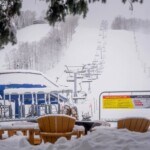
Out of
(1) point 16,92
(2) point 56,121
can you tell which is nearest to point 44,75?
(1) point 16,92

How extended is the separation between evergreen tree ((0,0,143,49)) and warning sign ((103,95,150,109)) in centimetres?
461

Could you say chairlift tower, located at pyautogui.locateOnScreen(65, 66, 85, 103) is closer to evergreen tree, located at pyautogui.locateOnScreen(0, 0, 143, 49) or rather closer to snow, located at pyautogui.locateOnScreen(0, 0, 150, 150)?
snow, located at pyautogui.locateOnScreen(0, 0, 150, 150)

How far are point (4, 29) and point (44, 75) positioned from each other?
11.0 metres

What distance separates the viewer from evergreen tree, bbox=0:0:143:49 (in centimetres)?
352

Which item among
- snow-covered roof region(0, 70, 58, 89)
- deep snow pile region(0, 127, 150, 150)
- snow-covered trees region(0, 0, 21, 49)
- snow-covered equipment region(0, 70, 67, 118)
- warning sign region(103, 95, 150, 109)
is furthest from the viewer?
snow-covered roof region(0, 70, 58, 89)

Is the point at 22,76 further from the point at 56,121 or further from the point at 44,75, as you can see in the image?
the point at 56,121

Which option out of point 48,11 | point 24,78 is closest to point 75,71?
point 24,78

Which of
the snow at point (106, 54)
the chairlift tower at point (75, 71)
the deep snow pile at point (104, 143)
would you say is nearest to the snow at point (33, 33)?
the snow at point (106, 54)

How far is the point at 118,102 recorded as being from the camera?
26.3 ft

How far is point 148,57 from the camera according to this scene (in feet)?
48.3

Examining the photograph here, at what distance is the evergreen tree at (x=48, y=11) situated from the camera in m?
3.52

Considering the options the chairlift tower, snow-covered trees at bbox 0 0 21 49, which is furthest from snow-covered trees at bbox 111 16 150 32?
snow-covered trees at bbox 0 0 21 49

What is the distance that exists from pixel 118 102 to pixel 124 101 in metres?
0.16

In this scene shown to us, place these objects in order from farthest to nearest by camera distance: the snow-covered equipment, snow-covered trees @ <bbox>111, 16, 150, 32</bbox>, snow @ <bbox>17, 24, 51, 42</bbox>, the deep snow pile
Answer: snow @ <bbox>17, 24, 51, 42</bbox> < snow-covered trees @ <bbox>111, 16, 150, 32</bbox> < the snow-covered equipment < the deep snow pile
